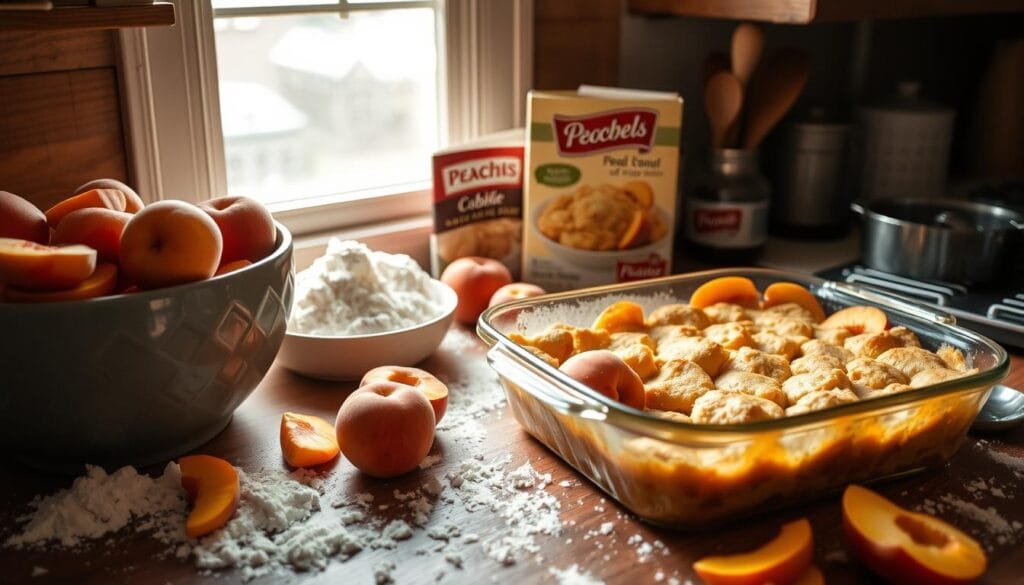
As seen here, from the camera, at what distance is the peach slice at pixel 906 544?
68 centimetres

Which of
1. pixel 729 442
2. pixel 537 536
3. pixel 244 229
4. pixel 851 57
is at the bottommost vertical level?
pixel 537 536

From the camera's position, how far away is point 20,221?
81 centimetres

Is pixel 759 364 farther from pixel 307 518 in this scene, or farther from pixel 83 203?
pixel 83 203

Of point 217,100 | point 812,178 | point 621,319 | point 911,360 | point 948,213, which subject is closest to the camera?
point 911,360

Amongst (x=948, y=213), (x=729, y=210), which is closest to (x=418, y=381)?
(x=729, y=210)

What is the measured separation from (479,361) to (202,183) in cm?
39

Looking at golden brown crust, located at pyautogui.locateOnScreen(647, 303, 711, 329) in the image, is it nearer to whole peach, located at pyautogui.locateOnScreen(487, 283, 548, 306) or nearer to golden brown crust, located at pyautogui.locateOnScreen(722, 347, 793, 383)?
golden brown crust, located at pyautogui.locateOnScreen(722, 347, 793, 383)

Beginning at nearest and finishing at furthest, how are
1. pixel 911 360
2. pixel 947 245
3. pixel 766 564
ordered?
pixel 766 564
pixel 911 360
pixel 947 245

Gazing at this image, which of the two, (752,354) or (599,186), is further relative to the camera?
(599,186)

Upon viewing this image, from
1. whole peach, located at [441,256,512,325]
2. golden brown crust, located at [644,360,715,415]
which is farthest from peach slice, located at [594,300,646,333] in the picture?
whole peach, located at [441,256,512,325]

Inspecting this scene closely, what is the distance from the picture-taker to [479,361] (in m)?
1.12

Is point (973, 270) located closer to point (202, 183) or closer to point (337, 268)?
point (337, 268)

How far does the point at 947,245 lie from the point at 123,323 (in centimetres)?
100

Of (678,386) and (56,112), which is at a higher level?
(56,112)
